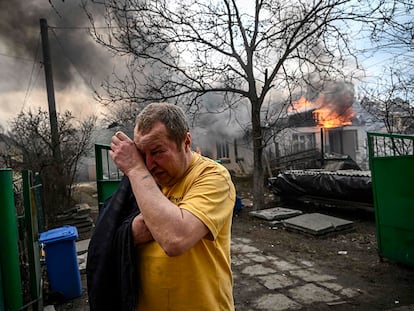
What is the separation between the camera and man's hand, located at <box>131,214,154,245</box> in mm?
1224

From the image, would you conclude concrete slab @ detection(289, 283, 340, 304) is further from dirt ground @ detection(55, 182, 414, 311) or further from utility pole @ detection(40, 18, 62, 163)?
utility pole @ detection(40, 18, 62, 163)

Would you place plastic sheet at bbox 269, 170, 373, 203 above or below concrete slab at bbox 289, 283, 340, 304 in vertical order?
above

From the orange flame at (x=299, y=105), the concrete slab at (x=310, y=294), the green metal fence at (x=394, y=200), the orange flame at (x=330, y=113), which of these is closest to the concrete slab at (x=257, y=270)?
the concrete slab at (x=310, y=294)

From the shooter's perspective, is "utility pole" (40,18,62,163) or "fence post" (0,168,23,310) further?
"utility pole" (40,18,62,163)

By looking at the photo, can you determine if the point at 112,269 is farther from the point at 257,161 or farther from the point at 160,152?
the point at 257,161

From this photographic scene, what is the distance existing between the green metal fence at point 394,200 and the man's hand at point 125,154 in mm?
3634

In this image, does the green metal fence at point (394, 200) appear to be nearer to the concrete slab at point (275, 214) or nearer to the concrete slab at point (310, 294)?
the concrete slab at point (310, 294)

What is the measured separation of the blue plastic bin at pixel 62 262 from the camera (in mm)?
3881

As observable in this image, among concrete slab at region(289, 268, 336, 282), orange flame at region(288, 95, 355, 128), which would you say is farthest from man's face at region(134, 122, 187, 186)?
orange flame at region(288, 95, 355, 128)

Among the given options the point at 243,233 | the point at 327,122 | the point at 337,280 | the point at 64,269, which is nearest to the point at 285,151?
the point at 327,122

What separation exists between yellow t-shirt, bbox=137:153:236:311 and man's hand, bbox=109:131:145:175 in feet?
0.66

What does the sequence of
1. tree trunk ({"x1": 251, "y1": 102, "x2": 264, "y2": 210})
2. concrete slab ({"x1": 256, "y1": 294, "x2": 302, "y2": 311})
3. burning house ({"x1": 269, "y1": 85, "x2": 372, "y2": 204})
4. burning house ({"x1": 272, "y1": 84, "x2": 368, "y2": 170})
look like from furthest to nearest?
1. burning house ({"x1": 272, "y1": 84, "x2": 368, "y2": 170})
2. tree trunk ({"x1": 251, "y1": 102, "x2": 264, "y2": 210})
3. burning house ({"x1": 269, "y1": 85, "x2": 372, "y2": 204})
4. concrete slab ({"x1": 256, "y1": 294, "x2": 302, "y2": 311})

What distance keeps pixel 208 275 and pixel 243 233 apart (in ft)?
Result: 20.1

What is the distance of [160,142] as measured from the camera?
1.26 metres
